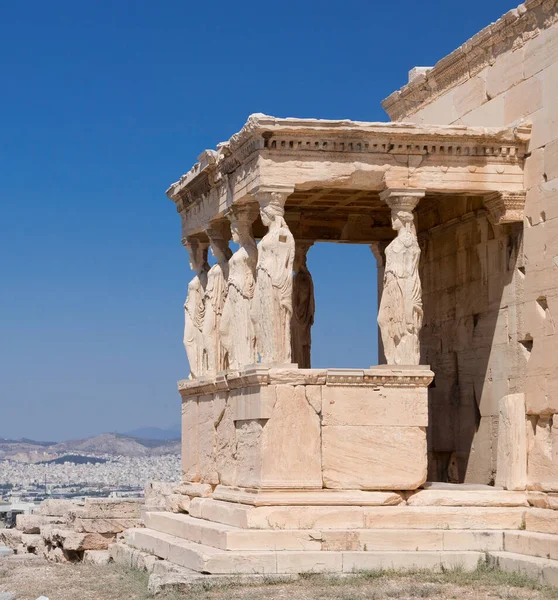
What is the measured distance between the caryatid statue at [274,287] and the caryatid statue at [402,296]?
108cm

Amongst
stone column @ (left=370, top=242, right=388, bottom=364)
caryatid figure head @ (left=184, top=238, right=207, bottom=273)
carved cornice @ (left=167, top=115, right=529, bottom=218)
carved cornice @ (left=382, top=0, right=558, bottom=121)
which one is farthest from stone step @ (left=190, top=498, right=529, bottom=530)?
carved cornice @ (left=382, top=0, right=558, bottom=121)

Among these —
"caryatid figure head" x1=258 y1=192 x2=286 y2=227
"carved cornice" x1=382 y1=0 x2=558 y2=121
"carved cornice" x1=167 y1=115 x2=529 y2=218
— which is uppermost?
"carved cornice" x1=382 y1=0 x2=558 y2=121

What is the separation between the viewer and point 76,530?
19.5 metres

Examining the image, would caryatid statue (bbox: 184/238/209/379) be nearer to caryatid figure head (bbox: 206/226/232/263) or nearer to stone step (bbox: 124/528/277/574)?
caryatid figure head (bbox: 206/226/232/263)

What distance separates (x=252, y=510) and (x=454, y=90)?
639cm

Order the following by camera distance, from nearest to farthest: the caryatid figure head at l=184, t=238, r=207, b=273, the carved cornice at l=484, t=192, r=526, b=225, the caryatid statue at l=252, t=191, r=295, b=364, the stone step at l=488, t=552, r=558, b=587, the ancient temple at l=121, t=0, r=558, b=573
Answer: the stone step at l=488, t=552, r=558, b=587
the ancient temple at l=121, t=0, r=558, b=573
the caryatid statue at l=252, t=191, r=295, b=364
the carved cornice at l=484, t=192, r=526, b=225
the caryatid figure head at l=184, t=238, r=207, b=273

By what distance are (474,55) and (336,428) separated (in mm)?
5170

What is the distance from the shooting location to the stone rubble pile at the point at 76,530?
1867cm

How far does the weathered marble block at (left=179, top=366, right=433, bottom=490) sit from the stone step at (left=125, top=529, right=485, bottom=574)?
2.97 feet

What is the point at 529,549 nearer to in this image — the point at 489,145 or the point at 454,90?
the point at 489,145

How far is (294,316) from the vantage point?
18.5 meters

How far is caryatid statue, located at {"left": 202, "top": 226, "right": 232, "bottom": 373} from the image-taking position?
17.3 metres

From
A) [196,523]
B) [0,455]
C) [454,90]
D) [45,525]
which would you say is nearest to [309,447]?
[196,523]

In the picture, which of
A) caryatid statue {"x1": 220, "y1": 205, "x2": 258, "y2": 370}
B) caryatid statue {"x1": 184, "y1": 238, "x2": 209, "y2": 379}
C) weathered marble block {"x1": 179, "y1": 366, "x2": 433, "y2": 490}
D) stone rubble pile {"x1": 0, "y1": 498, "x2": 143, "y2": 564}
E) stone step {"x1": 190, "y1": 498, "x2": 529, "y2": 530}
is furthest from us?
stone rubble pile {"x1": 0, "y1": 498, "x2": 143, "y2": 564}
